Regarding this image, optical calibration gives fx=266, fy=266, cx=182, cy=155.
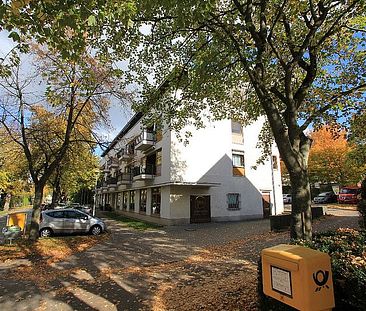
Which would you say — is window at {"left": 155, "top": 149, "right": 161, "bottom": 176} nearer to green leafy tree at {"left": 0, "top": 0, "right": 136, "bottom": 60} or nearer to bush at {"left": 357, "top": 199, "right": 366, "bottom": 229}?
bush at {"left": 357, "top": 199, "right": 366, "bottom": 229}

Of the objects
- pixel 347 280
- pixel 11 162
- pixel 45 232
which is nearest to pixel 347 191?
pixel 45 232

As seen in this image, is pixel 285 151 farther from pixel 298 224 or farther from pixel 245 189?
pixel 245 189

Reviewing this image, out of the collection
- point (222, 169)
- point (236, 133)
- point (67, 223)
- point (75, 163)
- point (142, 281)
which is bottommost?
point (142, 281)

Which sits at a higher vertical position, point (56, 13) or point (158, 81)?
point (158, 81)

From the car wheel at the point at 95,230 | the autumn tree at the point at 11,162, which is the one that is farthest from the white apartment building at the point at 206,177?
the autumn tree at the point at 11,162

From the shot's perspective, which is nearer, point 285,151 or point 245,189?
point 285,151

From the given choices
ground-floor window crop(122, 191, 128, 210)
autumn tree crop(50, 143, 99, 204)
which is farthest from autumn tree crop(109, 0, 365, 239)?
ground-floor window crop(122, 191, 128, 210)

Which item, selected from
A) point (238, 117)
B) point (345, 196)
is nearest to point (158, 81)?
point (238, 117)

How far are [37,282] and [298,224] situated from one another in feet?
23.8

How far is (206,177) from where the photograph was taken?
2227 centimetres

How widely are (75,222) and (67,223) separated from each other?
448 millimetres

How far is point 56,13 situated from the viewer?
4293 millimetres

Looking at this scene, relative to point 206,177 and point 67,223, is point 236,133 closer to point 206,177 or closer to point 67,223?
point 206,177

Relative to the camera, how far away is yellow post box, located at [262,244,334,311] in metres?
2.80
